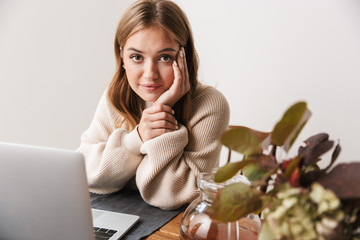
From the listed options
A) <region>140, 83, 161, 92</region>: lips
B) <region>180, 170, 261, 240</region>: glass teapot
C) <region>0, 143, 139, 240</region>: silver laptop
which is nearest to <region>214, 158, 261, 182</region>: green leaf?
<region>180, 170, 261, 240</region>: glass teapot

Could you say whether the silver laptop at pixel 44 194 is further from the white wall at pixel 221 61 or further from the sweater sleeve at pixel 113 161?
the white wall at pixel 221 61

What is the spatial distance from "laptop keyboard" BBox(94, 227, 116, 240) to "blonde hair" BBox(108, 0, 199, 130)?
613 mm

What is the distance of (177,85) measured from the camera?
1346 mm

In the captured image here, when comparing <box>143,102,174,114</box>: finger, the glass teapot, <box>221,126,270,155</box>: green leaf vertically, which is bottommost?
the glass teapot

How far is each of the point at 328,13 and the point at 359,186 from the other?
206 centimetres

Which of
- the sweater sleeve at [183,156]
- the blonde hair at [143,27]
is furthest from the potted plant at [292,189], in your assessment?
the blonde hair at [143,27]

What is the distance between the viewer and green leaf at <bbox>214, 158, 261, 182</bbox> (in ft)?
1.66

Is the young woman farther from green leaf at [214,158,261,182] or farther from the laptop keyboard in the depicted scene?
green leaf at [214,158,261,182]

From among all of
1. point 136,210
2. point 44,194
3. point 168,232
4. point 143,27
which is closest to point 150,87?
point 143,27

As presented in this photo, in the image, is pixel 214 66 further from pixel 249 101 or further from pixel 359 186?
pixel 359 186

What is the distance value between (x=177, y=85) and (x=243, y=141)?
0.87 meters

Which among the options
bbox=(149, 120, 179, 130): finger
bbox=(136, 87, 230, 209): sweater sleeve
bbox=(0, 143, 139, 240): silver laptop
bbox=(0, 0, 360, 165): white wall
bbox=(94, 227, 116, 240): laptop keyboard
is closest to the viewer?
bbox=(0, 143, 139, 240): silver laptop

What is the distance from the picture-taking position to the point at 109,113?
1.57 m

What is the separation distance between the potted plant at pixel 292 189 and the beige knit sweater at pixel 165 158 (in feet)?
2.07
